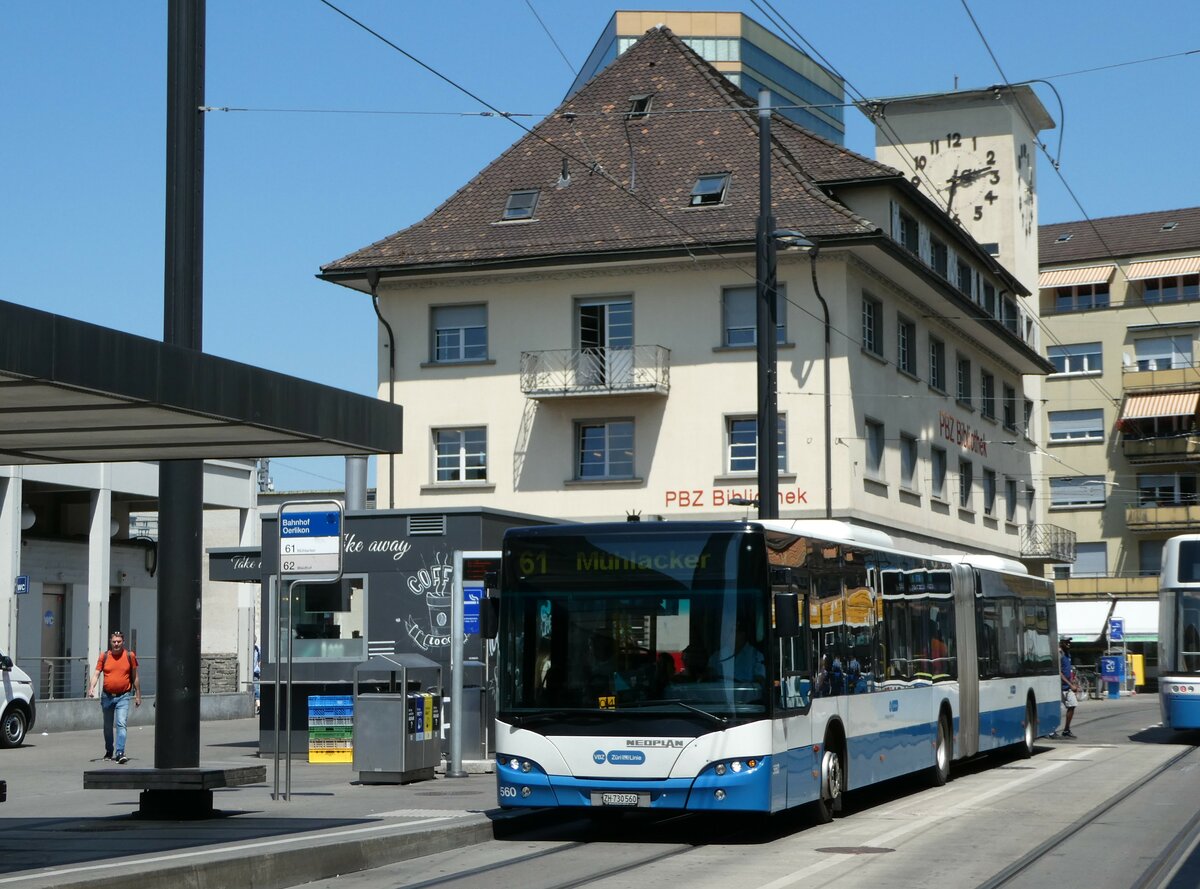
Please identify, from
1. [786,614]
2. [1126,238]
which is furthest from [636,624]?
[1126,238]

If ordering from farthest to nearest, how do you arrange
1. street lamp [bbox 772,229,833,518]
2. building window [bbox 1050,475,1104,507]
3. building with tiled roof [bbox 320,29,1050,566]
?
1. building window [bbox 1050,475,1104,507]
2. building with tiled roof [bbox 320,29,1050,566]
3. street lamp [bbox 772,229,833,518]

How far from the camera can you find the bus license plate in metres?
14.8

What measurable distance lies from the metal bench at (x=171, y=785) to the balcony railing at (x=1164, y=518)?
67.4 meters

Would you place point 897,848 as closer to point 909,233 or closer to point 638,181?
point 638,181

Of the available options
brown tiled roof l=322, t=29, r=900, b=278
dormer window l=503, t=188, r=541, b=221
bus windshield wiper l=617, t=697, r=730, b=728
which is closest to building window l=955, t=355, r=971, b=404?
brown tiled roof l=322, t=29, r=900, b=278

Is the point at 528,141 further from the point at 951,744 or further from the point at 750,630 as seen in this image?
the point at 750,630

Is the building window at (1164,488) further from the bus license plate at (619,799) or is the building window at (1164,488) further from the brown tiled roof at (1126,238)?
the bus license plate at (619,799)

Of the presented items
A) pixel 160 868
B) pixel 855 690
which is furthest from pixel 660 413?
pixel 160 868

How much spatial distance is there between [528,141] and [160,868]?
1449 inches

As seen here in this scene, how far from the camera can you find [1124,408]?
3115 inches

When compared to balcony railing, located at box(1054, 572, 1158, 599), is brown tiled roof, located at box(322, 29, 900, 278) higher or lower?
higher

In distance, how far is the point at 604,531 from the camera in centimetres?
1555

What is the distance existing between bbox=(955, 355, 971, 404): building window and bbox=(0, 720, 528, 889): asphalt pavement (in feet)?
102

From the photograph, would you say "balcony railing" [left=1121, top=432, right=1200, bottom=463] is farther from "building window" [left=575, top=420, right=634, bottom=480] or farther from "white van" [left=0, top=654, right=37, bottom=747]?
"white van" [left=0, top=654, right=37, bottom=747]
